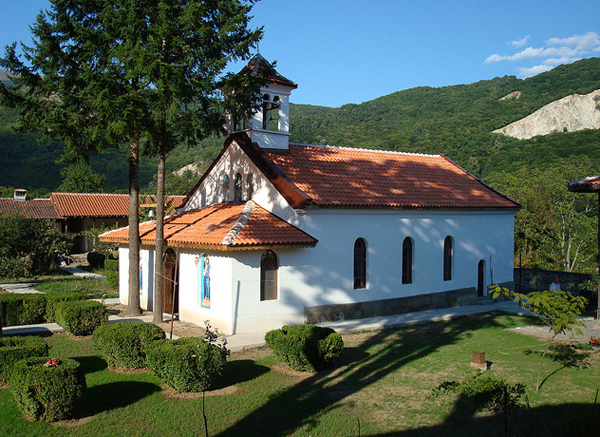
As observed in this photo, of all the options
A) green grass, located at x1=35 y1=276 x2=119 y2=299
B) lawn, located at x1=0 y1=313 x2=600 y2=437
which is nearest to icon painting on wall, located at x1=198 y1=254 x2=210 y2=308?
lawn, located at x1=0 y1=313 x2=600 y2=437

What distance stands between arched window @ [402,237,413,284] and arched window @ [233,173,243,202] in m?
6.85

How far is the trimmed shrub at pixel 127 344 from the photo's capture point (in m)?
10.0

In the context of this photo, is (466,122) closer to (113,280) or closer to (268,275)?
(113,280)

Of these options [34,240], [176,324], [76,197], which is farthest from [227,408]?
[76,197]

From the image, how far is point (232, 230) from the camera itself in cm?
1423

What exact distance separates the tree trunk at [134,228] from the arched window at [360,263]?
7838mm

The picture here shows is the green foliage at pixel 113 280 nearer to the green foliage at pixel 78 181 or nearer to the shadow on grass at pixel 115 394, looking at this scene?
the shadow on grass at pixel 115 394

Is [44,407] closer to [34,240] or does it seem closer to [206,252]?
[206,252]

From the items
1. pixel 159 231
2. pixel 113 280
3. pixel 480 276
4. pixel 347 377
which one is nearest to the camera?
pixel 347 377

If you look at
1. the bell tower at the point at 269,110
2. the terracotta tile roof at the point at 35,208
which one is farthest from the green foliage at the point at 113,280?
the terracotta tile roof at the point at 35,208

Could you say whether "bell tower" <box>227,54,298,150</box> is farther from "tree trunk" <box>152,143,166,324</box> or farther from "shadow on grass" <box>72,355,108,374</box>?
"shadow on grass" <box>72,355,108,374</box>

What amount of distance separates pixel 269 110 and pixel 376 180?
5.24 m

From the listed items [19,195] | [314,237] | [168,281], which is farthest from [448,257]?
[19,195]

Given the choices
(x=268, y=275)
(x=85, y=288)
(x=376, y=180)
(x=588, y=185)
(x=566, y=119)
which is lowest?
(x=85, y=288)
